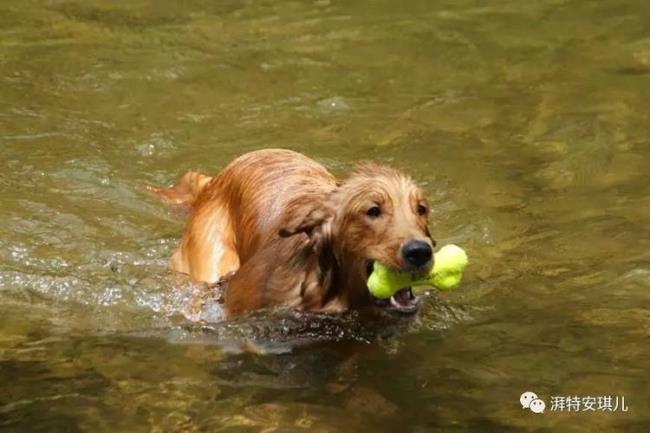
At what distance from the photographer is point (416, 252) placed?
5.34 meters

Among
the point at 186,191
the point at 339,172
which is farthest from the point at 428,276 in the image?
the point at 339,172

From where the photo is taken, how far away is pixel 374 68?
35.3ft

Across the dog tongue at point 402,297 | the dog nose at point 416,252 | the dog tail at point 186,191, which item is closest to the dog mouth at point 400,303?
the dog tongue at point 402,297

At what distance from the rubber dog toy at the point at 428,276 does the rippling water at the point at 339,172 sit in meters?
0.35

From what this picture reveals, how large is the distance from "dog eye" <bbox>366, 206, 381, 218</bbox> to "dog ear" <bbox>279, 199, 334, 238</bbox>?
10.9 inches

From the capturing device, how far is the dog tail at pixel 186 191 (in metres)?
7.55

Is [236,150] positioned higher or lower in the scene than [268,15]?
lower

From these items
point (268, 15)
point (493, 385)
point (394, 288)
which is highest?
point (268, 15)

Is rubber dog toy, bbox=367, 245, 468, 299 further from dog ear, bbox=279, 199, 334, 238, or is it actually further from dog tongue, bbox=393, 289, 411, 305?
dog ear, bbox=279, 199, 334, 238

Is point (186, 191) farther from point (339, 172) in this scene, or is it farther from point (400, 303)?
point (400, 303)

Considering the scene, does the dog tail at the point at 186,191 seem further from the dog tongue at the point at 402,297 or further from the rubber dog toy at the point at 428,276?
the rubber dog toy at the point at 428,276

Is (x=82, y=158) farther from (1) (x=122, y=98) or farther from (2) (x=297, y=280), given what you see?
(2) (x=297, y=280)

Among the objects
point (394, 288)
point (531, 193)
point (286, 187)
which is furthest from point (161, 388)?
point (531, 193)

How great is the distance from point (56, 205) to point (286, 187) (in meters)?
2.14
